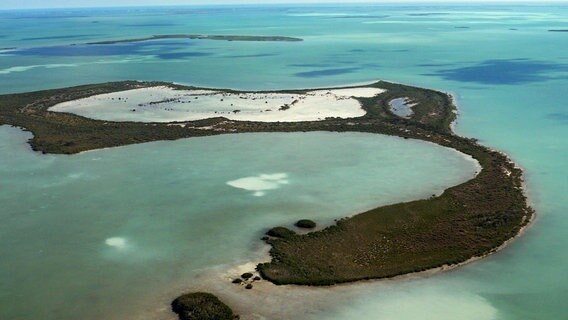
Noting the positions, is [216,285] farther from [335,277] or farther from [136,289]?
[335,277]

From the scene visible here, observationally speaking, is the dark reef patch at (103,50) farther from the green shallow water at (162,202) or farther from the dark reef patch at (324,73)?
the green shallow water at (162,202)

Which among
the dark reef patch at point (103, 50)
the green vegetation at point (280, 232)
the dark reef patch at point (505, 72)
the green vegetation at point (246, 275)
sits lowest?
the green vegetation at point (246, 275)

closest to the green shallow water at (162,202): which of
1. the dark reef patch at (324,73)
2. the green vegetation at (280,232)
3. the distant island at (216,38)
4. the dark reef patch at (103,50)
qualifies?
the green vegetation at (280,232)

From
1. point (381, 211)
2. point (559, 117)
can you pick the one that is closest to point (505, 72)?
point (559, 117)

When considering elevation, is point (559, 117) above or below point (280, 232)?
above

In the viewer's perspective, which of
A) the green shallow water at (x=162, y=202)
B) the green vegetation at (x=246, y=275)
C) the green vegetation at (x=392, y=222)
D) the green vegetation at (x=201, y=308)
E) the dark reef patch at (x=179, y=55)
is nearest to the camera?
the green vegetation at (x=201, y=308)

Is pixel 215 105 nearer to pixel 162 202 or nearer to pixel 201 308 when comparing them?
pixel 162 202
